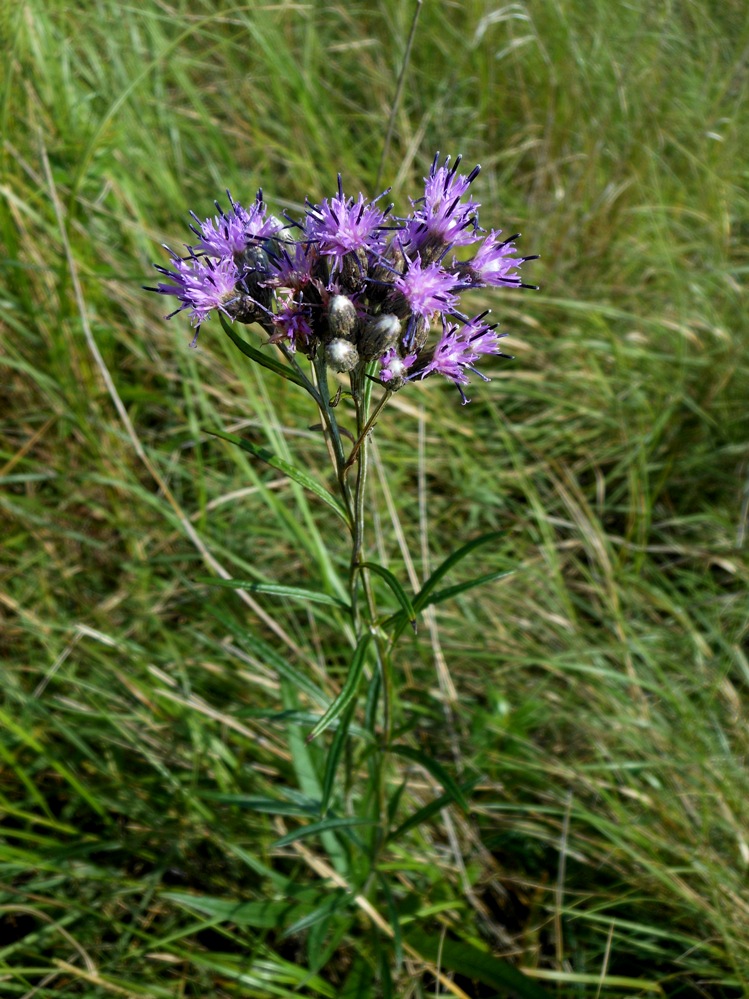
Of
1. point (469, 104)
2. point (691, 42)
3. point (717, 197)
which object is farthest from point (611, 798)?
point (691, 42)

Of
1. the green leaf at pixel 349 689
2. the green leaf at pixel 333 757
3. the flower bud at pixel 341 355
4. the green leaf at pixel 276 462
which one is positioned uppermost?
the flower bud at pixel 341 355

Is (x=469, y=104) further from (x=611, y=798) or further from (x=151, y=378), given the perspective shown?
(x=611, y=798)

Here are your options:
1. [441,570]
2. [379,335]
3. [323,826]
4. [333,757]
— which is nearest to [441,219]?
[379,335]

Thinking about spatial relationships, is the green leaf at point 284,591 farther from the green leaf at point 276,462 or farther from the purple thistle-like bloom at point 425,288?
the purple thistle-like bloom at point 425,288

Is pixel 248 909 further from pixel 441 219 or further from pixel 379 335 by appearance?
pixel 441 219

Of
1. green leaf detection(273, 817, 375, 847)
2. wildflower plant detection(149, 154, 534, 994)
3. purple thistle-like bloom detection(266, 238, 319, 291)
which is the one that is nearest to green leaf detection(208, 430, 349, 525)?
wildflower plant detection(149, 154, 534, 994)

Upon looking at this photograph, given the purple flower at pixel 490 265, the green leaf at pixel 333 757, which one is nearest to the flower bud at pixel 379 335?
the purple flower at pixel 490 265
